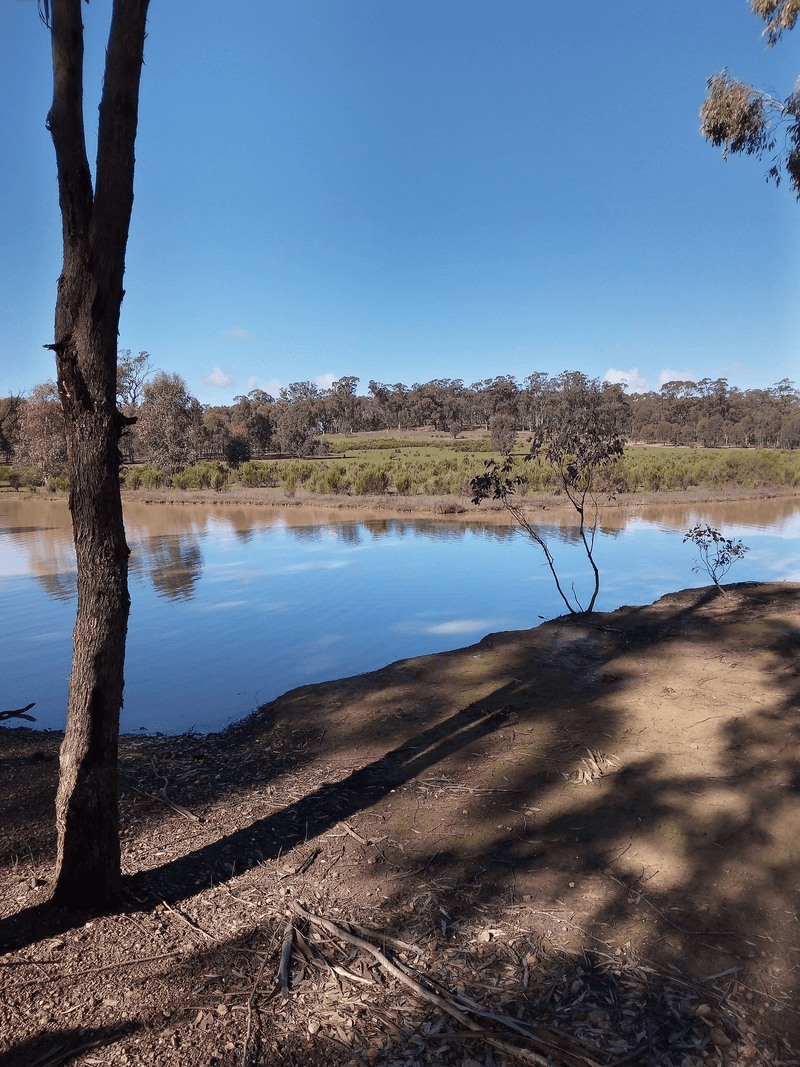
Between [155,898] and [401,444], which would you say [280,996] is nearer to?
[155,898]

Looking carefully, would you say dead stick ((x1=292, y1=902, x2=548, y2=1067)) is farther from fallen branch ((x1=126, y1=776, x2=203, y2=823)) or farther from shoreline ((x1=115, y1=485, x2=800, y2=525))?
shoreline ((x1=115, y1=485, x2=800, y2=525))

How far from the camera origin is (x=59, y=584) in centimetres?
1144

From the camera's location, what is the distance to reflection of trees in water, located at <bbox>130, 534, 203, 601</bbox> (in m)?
11.0

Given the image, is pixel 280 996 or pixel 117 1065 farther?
pixel 280 996

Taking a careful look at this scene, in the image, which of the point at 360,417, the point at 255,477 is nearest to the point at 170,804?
the point at 255,477

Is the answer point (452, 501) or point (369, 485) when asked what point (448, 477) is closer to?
point (369, 485)

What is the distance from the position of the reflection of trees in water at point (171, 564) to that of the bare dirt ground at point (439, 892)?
21.0ft

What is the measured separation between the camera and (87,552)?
236 cm

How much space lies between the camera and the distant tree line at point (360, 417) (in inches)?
1406

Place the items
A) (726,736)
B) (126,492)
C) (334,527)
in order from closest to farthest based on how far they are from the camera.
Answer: (726,736) < (334,527) < (126,492)

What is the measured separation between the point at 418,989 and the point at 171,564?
1239 centimetres

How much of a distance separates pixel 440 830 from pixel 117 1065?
1620 mm

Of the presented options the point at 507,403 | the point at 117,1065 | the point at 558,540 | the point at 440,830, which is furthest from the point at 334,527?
the point at 507,403

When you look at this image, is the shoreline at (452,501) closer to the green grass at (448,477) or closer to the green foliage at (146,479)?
the green grass at (448,477)
